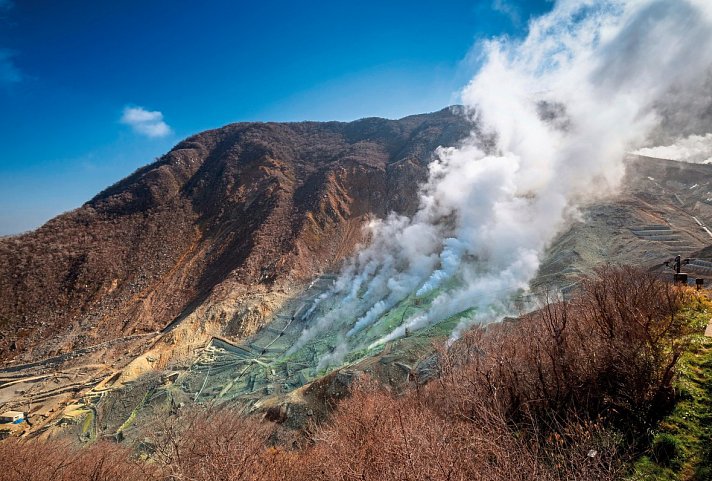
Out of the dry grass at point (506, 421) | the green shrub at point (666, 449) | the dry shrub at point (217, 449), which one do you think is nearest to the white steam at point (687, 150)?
the dry grass at point (506, 421)

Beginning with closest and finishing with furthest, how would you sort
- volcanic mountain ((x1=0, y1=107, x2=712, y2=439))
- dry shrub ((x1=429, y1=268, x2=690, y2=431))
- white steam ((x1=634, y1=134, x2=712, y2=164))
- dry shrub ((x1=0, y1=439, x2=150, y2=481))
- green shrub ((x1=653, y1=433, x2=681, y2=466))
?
green shrub ((x1=653, y1=433, x2=681, y2=466)) < dry shrub ((x1=429, y1=268, x2=690, y2=431)) < dry shrub ((x1=0, y1=439, x2=150, y2=481)) < volcanic mountain ((x1=0, y1=107, x2=712, y2=439)) < white steam ((x1=634, y1=134, x2=712, y2=164))

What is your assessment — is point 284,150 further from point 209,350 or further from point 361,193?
point 209,350

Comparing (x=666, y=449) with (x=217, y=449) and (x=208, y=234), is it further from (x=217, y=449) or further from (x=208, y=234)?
(x=208, y=234)

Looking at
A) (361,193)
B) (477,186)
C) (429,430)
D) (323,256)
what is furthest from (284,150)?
(429,430)

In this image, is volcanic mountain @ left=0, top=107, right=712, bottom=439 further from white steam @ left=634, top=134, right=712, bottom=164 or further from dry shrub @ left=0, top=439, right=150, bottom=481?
white steam @ left=634, top=134, right=712, bottom=164

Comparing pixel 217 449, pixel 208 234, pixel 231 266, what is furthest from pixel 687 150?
pixel 217 449

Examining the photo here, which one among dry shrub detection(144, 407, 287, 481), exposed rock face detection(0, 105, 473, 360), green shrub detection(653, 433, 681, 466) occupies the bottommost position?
dry shrub detection(144, 407, 287, 481)

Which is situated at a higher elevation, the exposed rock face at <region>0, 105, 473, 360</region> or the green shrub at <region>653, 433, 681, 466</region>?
the exposed rock face at <region>0, 105, 473, 360</region>

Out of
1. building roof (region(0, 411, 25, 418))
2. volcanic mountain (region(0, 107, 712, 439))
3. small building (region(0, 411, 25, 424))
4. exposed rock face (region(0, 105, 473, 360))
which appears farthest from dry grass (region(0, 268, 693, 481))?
exposed rock face (region(0, 105, 473, 360))

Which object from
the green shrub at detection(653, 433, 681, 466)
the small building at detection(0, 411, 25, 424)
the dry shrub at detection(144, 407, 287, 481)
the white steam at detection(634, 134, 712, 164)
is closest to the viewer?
the green shrub at detection(653, 433, 681, 466)
